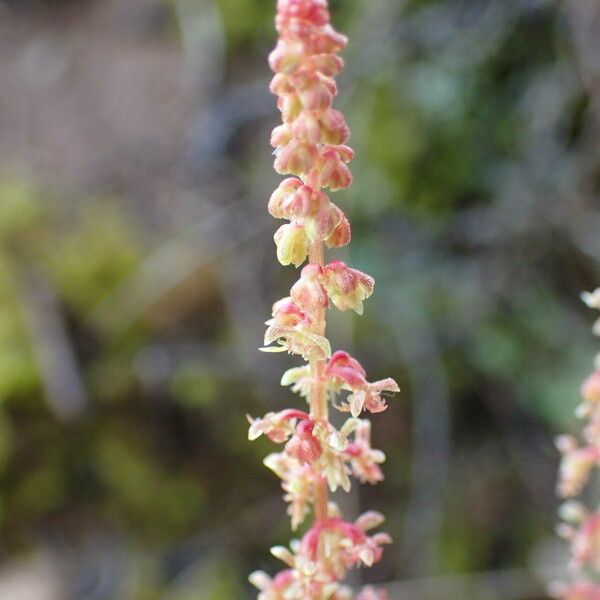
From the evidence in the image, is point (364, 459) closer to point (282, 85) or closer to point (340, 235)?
point (340, 235)

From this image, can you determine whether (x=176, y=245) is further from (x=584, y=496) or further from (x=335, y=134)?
(x=335, y=134)

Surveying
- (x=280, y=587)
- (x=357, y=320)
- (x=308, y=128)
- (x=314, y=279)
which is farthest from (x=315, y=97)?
(x=357, y=320)

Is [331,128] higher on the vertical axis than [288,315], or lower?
higher

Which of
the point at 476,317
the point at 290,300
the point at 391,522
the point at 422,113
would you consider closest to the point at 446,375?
the point at 476,317

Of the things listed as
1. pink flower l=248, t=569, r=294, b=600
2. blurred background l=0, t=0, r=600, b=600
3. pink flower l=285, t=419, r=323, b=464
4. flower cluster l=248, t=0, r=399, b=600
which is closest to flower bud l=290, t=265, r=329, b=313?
flower cluster l=248, t=0, r=399, b=600

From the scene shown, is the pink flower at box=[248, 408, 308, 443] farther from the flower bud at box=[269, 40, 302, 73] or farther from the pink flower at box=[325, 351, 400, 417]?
the flower bud at box=[269, 40, 302, 73]

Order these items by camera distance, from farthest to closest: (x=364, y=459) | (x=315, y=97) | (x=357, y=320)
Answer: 1. (x=357, y=320)
2. (x=364, y=459)
3. (x=315, y=97)

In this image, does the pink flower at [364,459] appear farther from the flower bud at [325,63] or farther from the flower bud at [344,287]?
the flower bud at [325,63]
